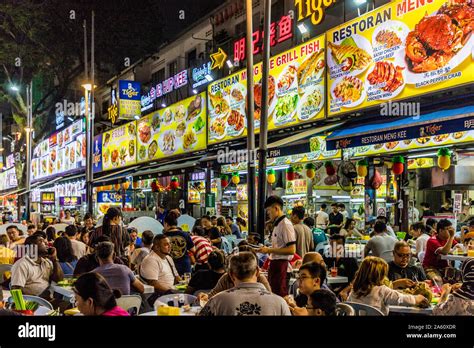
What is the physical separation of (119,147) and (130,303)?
23.4 metres

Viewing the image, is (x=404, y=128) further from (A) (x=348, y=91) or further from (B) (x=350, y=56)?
(B) (x=350, y=56)

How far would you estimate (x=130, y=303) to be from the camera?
6941 millimetres

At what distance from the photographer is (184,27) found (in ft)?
96.1

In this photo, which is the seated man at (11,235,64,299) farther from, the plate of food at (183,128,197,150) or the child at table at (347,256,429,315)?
the plate of food at (183,128,197,150)

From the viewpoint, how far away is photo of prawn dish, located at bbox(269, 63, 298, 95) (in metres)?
15.0

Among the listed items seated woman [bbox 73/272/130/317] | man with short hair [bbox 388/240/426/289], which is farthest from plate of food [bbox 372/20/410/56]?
seated woman [bbox 73/272/130/317]

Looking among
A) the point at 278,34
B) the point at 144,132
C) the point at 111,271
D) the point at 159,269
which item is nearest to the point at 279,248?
the point at 159,269

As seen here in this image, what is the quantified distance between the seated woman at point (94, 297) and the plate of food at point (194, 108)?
54.9 feet

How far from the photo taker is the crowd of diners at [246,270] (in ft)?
14.3

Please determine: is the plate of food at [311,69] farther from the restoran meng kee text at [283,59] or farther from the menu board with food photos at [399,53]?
the menu board with food photos at [399,53]

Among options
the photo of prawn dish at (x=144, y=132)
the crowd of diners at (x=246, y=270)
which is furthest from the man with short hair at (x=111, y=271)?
the photo of prawn dish at (x=144, y=132)

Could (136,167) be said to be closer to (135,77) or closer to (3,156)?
(135,77)

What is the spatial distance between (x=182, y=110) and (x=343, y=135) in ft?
35.7
